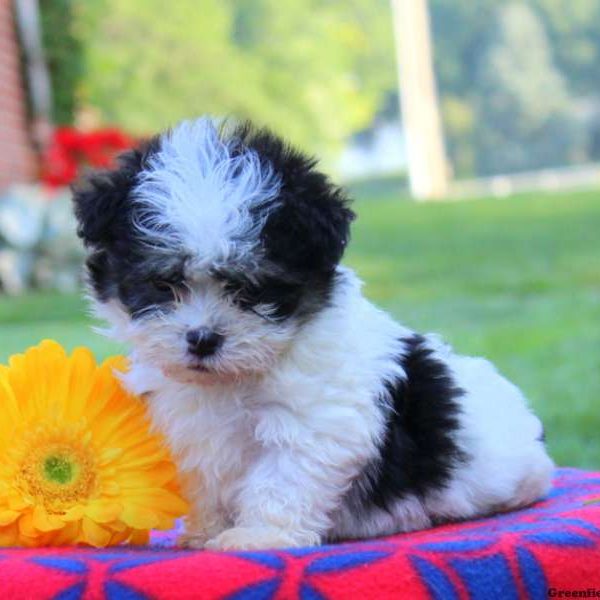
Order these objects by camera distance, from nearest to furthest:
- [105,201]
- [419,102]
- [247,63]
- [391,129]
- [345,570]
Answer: [345,570]
[105,201]
[419,102]
[247,63]
[391,129]

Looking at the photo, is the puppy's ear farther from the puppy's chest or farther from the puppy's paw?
the puppy's paw

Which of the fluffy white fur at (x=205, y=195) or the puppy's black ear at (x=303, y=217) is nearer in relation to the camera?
the fluffy white fur at (x=205, y=195)

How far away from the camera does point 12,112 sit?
18.4 m

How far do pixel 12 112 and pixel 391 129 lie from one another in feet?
47.5

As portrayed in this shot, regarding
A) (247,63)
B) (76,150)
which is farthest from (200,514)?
(247,63)

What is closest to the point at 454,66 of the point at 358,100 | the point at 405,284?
the point at 358,100

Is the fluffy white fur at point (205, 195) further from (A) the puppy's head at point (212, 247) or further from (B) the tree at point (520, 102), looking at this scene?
(B) the tree at point (520, 102)

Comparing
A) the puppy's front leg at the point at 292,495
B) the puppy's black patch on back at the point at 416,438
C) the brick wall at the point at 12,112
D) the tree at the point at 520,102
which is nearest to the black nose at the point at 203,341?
the puppy's front leg at the point at 292,495

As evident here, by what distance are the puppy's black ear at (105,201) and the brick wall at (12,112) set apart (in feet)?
48.0

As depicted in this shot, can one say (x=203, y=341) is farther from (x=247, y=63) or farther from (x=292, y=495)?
(x=247, y=63)

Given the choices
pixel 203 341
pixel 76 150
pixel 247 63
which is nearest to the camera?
pixel 203 341

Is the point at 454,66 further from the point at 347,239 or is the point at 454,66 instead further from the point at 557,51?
the point at 347,239

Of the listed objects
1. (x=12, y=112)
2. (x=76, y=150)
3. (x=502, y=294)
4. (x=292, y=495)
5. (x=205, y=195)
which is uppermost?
(x=12, y=112)

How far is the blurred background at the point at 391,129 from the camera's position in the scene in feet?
42.7
